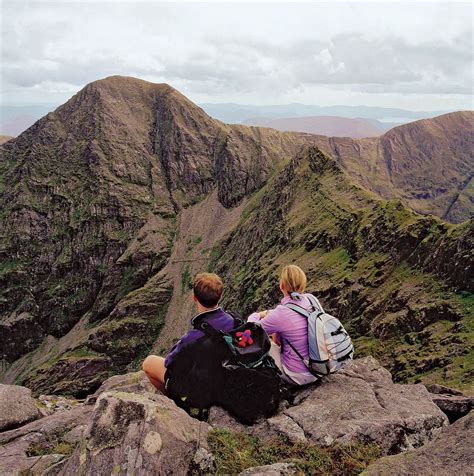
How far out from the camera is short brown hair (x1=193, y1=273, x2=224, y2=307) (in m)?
14.5

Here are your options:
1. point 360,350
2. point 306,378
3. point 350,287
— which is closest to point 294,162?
point 350,287

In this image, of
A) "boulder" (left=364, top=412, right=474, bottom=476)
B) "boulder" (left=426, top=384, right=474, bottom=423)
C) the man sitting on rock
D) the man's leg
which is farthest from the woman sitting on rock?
"boulder" (left=426, top=384, right=474, bottom=423)

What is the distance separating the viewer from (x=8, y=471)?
15.0 m

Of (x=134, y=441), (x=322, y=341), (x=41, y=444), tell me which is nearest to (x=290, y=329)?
(x=322, y=341)

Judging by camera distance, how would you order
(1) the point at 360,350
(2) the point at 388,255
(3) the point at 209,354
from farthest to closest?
(2) the point at 388,255 → (1) the point at 360,350 → (3) the point at 209,354

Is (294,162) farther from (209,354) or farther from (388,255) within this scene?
(209,354)

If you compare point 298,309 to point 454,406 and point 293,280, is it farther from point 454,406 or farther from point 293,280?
point 454,406

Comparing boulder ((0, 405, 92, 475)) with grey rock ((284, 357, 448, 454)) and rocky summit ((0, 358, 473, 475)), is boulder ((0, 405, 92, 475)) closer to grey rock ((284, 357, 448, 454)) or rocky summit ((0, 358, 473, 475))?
rocky summit ((0, 358, 473, 475))

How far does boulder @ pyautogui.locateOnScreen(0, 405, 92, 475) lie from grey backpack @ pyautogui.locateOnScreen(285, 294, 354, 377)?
9.84 metres

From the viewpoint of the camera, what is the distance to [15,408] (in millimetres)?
23828

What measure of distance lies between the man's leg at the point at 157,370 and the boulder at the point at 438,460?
8038 millimetres

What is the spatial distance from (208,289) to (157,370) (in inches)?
163

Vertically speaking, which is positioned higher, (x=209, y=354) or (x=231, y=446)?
(x=209, y=354)

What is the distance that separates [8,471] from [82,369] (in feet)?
589
